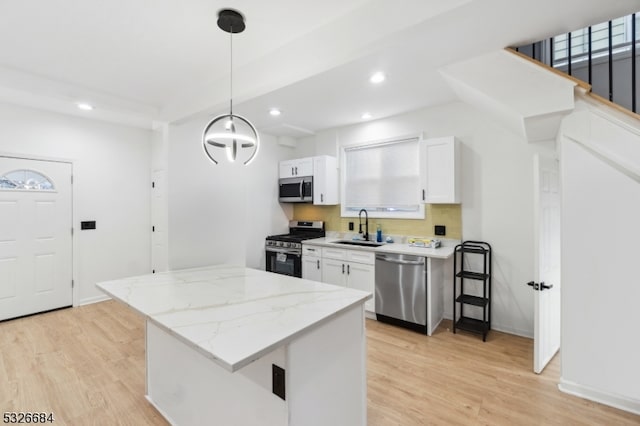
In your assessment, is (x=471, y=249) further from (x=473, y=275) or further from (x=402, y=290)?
(x=402, y=290)

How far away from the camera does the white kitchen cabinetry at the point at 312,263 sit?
13.4 ft

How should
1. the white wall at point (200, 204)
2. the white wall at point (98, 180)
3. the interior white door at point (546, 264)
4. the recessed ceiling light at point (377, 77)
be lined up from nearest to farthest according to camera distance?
the interior white door at point (546, 264)
the recessed ceiling light at point (377, 77)
the white wall at point (200, 204)
the white wall at point (98, 180)

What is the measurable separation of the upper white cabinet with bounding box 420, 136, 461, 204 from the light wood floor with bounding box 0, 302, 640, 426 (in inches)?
60.7

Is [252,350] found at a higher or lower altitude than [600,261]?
lower

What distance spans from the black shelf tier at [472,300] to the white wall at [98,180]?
468 centimetres

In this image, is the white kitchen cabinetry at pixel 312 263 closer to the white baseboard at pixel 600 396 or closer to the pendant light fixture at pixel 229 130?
the pendant light fixture at pixel 229 130

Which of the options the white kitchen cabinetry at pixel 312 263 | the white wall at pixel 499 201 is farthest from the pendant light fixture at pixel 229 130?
the white wall at pixel 499 201

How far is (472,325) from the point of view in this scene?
3.31 meters

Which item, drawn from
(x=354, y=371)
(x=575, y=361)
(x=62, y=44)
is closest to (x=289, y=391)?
(x=354, y=371)

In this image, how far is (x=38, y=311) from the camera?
12.8 feet

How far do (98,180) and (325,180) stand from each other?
11.0 ft

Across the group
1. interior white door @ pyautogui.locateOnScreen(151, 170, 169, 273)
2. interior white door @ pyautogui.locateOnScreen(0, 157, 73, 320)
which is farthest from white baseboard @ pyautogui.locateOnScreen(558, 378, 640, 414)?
interior white door @ pyautogui.locateOnScreen(0, 157, 73, 320)

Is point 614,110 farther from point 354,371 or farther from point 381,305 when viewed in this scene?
point 381,305

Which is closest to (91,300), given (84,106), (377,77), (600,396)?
(84,106)
